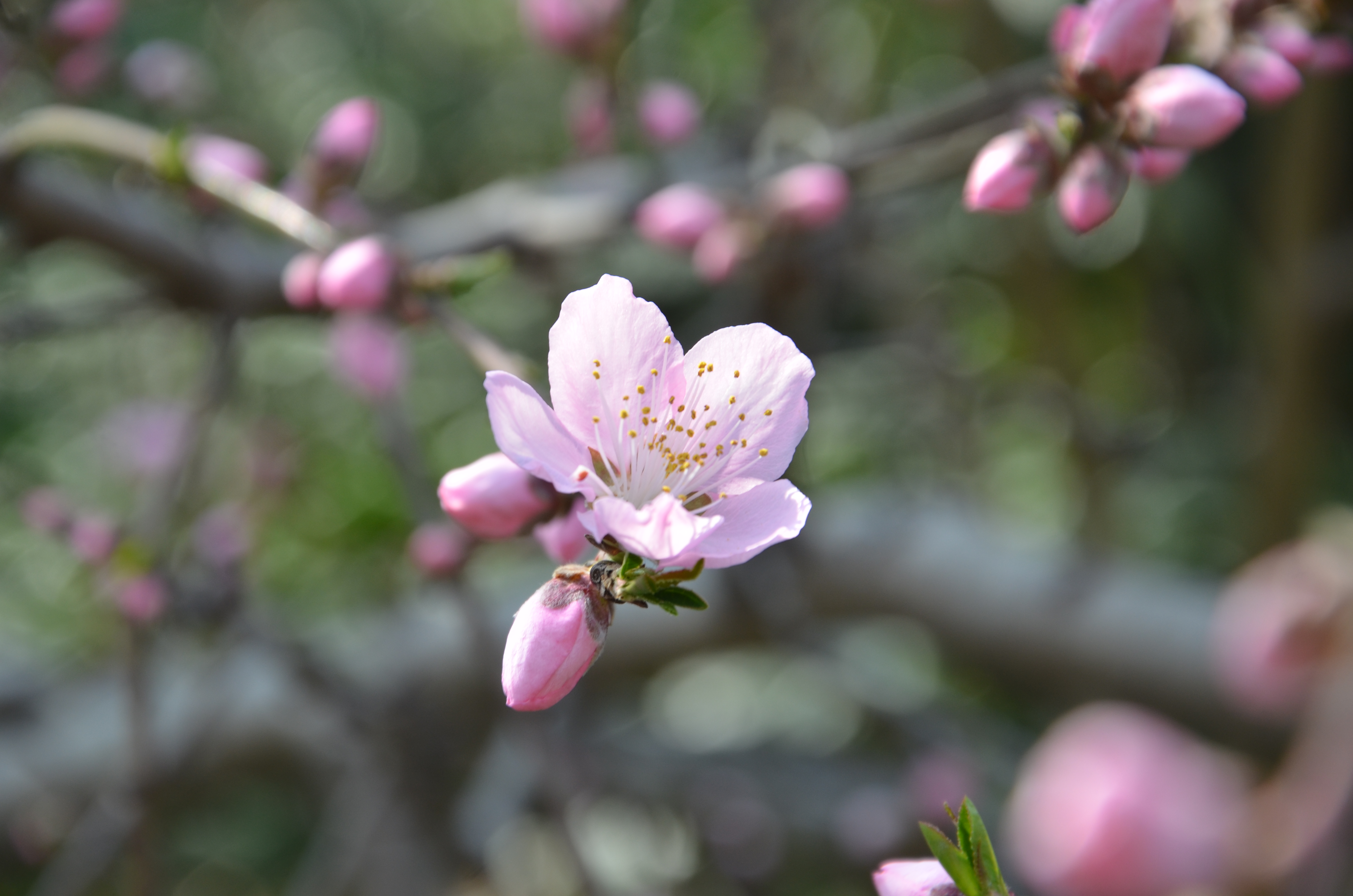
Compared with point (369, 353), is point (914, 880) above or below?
below

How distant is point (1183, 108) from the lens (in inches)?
26.5

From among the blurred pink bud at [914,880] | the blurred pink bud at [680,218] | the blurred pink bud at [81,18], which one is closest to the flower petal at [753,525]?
the blurred pink bud at [914,880]

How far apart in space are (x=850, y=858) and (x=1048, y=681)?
51cm

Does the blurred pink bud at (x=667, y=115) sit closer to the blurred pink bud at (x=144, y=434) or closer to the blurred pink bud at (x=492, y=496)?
the blurred pink bud at (x=492, y=496)

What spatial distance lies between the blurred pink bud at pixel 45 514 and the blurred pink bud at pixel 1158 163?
113 centimetres

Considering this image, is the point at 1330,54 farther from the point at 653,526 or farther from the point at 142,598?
the point at 142,598

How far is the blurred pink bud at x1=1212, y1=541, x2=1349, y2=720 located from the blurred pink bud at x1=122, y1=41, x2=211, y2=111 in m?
1.72

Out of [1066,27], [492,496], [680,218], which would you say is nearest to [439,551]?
[492,496]

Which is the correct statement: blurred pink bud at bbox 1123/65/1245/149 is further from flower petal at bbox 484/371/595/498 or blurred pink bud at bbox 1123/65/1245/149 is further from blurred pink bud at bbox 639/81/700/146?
blurred pink bud at bbox 639/81/700/146

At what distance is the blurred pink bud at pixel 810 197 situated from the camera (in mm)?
1039

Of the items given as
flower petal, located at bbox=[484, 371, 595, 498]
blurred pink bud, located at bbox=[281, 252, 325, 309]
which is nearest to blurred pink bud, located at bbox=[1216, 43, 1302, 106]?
flower petal, located at bbox=[484, 371, 595, 498]

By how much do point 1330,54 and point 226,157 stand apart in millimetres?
1026

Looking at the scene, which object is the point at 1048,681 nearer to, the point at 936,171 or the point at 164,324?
the point at 936,171

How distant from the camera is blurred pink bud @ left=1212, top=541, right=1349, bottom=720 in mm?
1075
